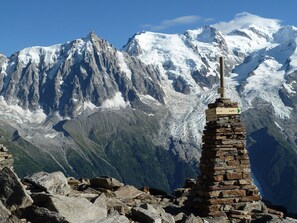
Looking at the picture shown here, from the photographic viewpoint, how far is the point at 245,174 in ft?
71.4

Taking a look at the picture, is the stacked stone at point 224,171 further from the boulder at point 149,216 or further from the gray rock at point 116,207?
the boulder at point 149,216

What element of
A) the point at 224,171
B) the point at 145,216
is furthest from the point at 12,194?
the point at 224,171

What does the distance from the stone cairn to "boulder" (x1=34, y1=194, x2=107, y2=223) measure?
5.83m

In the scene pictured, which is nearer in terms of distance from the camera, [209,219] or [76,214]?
[76,214]

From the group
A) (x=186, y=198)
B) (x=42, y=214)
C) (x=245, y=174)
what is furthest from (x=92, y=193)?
(x=42, y=214)

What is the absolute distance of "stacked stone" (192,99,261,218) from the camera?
21.2 m

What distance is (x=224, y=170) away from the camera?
21.7m

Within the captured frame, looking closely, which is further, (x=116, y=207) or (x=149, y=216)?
(x=116, y=207)

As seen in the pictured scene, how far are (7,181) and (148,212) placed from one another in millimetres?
4138

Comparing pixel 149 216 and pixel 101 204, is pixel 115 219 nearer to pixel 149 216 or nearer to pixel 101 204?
pixel 149 216

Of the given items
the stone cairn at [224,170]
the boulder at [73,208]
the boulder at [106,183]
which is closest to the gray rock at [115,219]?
the boulder at [73,208]

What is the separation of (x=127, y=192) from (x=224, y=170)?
152 inches

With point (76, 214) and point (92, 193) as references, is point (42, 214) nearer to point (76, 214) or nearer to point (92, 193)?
point (76, 214)

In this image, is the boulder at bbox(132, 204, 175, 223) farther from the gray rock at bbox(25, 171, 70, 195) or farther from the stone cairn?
the gray rock at bbox(25, 171, 70, 195)
